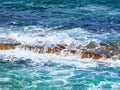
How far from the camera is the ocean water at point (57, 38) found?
54.3ft

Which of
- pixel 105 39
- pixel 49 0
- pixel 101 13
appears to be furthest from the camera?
pixel 49 0

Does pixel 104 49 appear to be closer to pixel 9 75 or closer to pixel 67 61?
pixel 67 61

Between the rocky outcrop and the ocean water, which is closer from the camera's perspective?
the ocean water

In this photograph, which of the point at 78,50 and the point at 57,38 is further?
the point at 57,38

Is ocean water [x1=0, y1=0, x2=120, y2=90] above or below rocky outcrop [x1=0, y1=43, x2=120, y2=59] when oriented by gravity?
below

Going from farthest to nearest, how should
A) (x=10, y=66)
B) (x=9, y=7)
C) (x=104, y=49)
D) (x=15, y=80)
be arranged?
(x=9, y=7) → (x=104, y=49) → (x=10, y=66) → (x=15, y=80)

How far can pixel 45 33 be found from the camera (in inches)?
901

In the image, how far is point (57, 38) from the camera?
21.7 meters

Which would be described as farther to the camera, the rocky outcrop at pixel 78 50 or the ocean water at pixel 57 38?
the rocky outcrop at pixel 78 50

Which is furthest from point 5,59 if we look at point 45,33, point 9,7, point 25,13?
point 9,7

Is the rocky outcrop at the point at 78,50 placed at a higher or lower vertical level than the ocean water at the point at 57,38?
higher

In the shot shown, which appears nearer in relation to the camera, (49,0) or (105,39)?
(105,39)

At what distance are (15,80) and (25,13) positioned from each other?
42.5ft

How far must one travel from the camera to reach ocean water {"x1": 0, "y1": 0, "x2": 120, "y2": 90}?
16547mm
